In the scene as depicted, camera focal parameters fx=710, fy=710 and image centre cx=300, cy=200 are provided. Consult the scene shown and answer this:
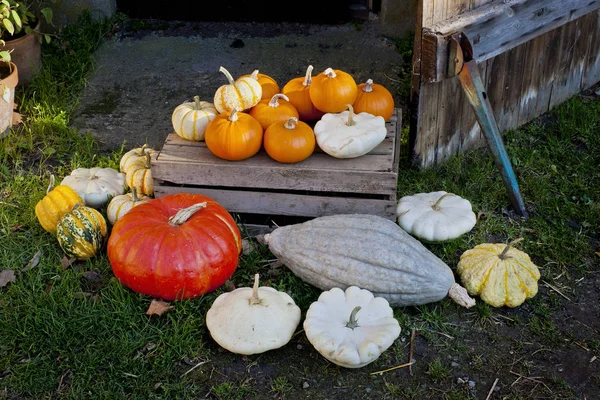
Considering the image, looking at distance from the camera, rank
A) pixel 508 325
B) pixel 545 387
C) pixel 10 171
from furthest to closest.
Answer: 1. pixel 10 171
2. pixel 508 325
3. pixel 545 387

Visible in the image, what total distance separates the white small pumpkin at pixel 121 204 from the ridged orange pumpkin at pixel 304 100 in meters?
1.06

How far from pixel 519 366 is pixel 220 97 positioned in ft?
7.08

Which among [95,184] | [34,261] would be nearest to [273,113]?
[95,184]

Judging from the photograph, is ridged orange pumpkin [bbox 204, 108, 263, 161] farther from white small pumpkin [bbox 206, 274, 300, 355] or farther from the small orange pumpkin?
white small pumpkin [bbox 206, 274, 300, 355]

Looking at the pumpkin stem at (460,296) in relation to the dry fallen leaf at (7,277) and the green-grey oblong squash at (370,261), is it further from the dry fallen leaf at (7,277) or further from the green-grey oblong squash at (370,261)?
the dry fallen leaf at (7,277)

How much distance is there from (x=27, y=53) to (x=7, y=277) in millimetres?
2442

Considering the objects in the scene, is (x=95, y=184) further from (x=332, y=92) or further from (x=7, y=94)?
(x=332, y=92)

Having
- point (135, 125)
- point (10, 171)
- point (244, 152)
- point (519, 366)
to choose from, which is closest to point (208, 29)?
point (135, 125)

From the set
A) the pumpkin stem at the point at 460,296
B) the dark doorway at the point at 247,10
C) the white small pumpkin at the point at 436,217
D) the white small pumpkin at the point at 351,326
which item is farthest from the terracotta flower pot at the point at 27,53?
the pumpkin stem at the point at 460,296

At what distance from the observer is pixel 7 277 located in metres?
3.93

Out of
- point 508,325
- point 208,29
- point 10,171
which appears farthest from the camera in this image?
point 208,29

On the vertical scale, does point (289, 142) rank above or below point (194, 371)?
above

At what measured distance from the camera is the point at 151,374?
11.0 ft

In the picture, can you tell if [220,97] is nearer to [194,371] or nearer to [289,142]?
[289,142]
